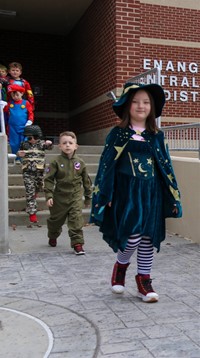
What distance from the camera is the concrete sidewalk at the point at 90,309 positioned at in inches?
108

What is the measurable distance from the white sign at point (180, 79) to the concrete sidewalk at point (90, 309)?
19.4 feet

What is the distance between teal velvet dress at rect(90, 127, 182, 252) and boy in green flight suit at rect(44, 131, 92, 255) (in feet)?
5.56

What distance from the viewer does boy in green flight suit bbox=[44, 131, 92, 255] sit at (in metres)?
5.30

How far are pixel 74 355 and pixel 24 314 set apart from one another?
0.77 meters

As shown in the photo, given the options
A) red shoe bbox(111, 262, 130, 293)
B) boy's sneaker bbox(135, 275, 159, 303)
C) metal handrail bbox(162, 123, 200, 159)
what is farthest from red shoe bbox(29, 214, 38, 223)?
boy's sneaker bbox(135, 275, 159, 303)

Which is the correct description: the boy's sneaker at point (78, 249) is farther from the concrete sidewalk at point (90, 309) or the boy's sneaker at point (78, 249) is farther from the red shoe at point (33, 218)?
the red shoe at point (33, 218)

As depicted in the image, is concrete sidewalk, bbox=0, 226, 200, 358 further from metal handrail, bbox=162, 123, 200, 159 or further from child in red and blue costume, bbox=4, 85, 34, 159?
child in red and blue costume, bbox=4, 85, 34, 159

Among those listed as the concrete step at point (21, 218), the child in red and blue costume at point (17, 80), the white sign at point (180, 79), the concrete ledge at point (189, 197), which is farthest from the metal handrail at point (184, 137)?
the white sign at point (180, 79)

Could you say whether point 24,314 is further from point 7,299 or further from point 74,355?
point 74,355

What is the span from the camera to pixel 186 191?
20.2ft

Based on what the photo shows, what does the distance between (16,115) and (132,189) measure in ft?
17.4

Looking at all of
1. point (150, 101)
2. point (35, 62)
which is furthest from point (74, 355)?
point (35, 62)

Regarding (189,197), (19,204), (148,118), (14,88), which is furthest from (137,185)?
(14,88)

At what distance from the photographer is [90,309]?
345 cm
